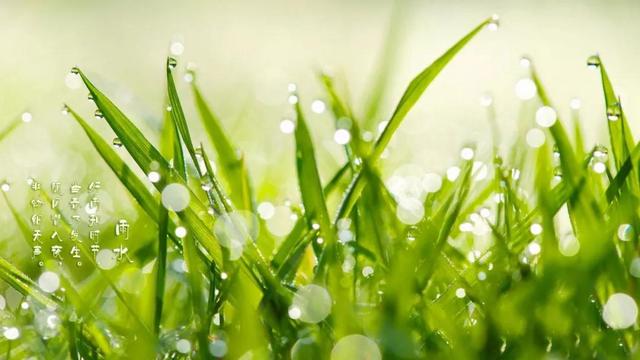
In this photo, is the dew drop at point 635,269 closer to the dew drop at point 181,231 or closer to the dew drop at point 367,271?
the dew drop at point 367,271

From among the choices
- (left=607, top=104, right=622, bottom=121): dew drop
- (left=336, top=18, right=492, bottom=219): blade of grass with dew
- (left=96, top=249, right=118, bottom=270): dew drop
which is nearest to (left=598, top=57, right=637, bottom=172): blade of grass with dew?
(left=607, top=104, right=622, bottom=121): dew drop

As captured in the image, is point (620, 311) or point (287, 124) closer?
point (620, 311)

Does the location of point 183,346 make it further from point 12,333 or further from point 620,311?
point 620,311

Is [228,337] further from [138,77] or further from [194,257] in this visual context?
[138,77]

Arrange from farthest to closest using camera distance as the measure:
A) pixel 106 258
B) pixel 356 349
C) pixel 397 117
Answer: pixel 106 258 < pixel 397 117 < pixel 356 349

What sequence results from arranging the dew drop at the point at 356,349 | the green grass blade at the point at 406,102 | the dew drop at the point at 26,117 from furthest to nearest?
the dew drop at the point at 26,117 < the green grass blade at the point at 406,102 < the dew drop at the point at 356,349

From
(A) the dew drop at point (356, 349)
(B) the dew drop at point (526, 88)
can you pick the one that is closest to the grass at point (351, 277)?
(A) the dew drop at point (356, 349)

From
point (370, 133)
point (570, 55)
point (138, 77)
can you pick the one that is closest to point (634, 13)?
point (570, 55)

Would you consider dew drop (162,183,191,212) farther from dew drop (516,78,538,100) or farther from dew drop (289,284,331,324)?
dew drop (516,78,538,100)

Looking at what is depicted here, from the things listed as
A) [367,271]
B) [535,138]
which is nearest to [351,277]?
[367,271]
